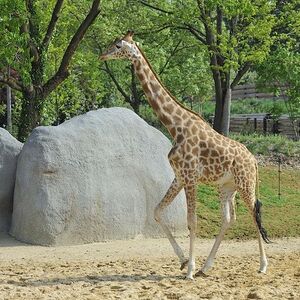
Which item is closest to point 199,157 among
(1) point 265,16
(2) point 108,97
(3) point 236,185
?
(3) point 236,185

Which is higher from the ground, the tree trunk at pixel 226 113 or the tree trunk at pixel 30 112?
the tree trunk at pixel 226 113

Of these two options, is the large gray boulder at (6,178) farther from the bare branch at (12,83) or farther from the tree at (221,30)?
the tree at (221,30)

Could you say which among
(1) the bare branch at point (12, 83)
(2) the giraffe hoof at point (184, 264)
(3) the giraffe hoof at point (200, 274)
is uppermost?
(1) the bare branch at point (12, 83)

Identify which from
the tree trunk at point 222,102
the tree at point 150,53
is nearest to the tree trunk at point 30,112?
the tree at point 150,53

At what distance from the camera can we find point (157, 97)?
30.2 ft

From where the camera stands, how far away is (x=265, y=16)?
60.2 ft

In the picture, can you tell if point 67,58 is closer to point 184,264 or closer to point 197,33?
point 197,33

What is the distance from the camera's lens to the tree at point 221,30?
16.9 metres

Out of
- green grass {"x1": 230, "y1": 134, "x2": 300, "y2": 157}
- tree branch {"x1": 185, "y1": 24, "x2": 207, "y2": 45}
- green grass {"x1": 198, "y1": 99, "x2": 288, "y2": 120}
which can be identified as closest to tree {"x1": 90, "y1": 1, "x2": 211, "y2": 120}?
tree branch {"x1": 185, "y1": 24, "x2": 207, "y2": 45}

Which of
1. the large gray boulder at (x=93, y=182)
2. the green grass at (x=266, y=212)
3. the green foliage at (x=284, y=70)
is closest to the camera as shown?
the large gray boulder at (x=93, y=182)

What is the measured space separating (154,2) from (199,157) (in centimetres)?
1250

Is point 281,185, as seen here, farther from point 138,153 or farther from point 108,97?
point 108,97

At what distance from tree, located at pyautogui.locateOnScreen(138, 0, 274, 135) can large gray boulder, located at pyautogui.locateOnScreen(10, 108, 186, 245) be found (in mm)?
4837

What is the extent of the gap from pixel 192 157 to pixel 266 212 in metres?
5.28
